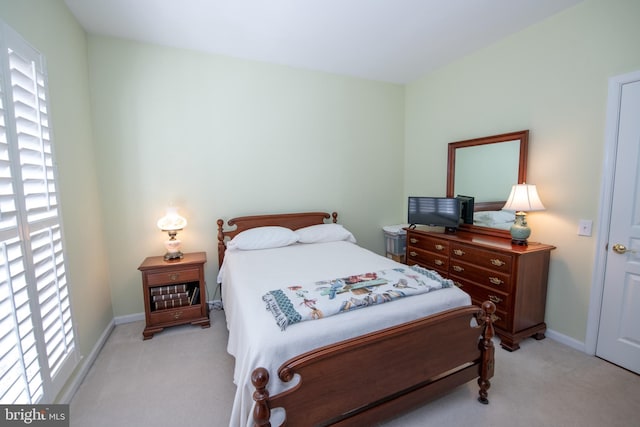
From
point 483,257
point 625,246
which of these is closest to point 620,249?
point 625,246

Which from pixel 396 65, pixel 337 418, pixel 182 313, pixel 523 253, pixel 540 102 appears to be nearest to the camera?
pixel 337 418

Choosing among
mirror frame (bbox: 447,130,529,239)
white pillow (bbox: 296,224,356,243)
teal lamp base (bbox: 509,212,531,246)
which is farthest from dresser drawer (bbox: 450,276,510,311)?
white pillow (bbox: 296,224,356,243)

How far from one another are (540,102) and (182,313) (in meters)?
3.87

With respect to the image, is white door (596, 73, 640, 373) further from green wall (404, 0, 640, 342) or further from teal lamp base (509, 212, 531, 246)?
Result: teal lamp base (509, 212, 531, 246)

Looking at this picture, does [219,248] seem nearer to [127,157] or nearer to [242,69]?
[127,157]

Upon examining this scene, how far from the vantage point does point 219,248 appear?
3031 mm

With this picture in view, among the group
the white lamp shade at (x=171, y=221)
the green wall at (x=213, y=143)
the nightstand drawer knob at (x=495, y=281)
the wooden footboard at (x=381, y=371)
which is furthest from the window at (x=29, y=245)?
the nightstand drawer knob at (x=495, y=281)

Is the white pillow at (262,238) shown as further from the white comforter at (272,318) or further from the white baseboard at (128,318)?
the white baseboard at (128,318)

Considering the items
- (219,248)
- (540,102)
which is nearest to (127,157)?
(219,248)

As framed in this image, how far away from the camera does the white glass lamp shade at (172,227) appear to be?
266cm

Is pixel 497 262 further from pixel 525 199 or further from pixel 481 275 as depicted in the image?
pixel 525 199

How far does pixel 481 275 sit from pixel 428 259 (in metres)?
0.65

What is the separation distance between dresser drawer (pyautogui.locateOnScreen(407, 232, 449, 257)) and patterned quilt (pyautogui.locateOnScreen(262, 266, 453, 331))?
0.98m

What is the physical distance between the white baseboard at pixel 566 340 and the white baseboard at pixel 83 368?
378 cm
